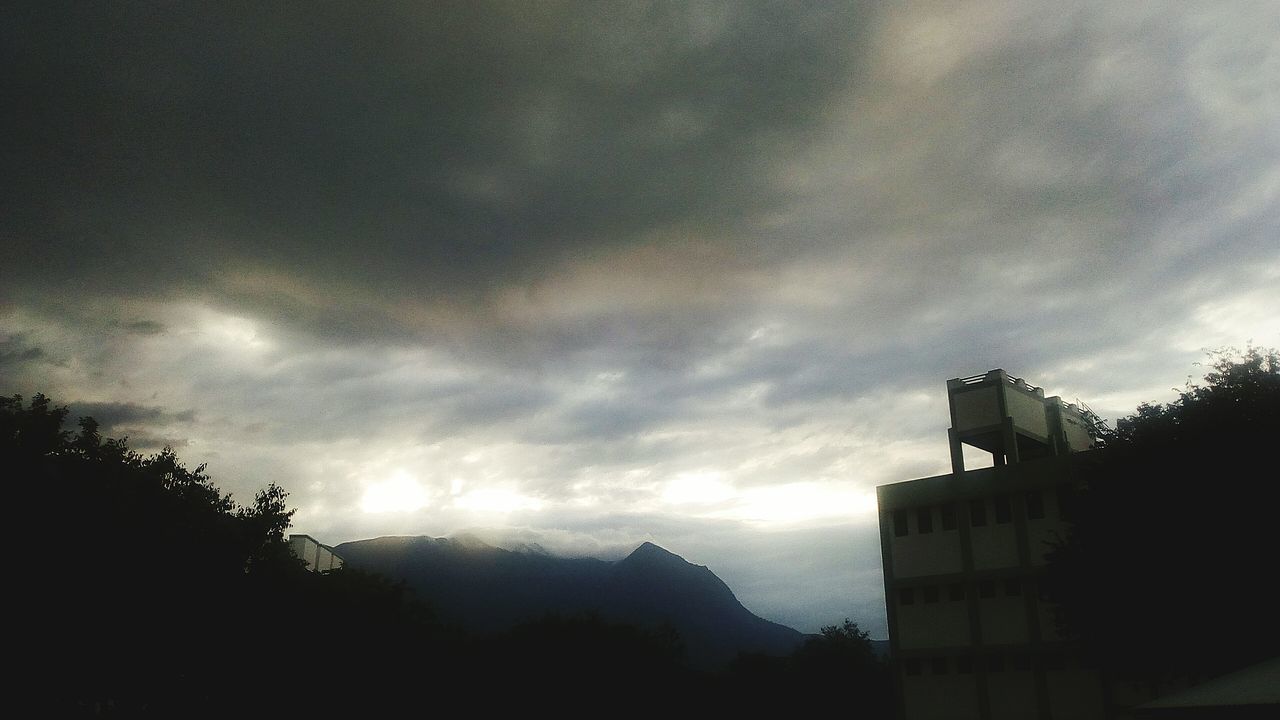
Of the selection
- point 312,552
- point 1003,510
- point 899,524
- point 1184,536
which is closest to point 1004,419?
point 1003,510

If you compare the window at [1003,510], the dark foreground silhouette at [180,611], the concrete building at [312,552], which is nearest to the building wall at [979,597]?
the window at [1003,510]

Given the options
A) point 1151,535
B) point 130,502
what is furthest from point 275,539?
point 1151,535

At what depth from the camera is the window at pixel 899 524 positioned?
46875 mm

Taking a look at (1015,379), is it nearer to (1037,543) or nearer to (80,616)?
(1037,543)

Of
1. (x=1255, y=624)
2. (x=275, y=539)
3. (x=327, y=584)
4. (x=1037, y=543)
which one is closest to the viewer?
(x=1255, y=624)

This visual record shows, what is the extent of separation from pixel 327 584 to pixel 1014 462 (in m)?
36.7

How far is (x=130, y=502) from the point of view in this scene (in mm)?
40125

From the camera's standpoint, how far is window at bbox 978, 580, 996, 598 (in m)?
43.1

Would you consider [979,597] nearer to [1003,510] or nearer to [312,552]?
[1003,510]

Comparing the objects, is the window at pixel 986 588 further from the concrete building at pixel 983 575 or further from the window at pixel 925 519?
the window at pixel 925 519

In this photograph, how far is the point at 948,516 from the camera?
45.4 meters

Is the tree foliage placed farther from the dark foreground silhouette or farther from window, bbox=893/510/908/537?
the dark foreground silhouette

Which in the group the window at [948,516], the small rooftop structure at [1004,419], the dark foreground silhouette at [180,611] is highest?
the small rooftop structure at [1004,419]

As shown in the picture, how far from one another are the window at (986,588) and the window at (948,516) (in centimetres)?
308
